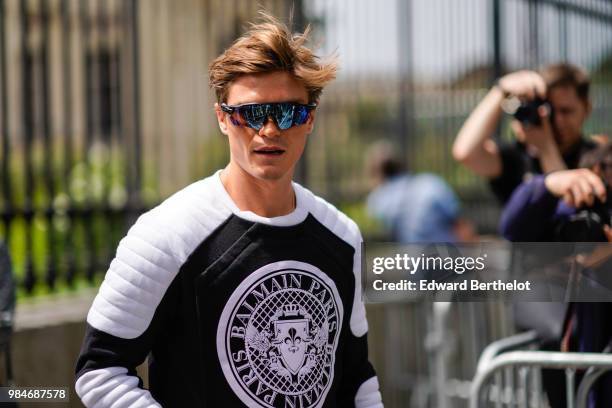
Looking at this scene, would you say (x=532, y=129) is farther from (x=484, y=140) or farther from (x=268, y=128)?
(x=268, y=128)

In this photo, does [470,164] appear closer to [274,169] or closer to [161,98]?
[274,169]

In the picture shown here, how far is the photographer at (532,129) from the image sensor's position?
3.79m

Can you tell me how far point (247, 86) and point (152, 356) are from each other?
67cm

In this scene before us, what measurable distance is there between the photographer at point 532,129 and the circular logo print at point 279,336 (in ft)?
5.68

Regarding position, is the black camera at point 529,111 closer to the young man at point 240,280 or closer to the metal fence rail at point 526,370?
the metal fence rail at point 526,370

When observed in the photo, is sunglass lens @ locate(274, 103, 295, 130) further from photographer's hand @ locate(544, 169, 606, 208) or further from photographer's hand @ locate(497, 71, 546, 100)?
photographer's hand @ locate(497, 71, 546, 100)

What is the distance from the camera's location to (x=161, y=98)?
22.1 feet

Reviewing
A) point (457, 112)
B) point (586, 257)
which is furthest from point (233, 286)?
point (457, 112)

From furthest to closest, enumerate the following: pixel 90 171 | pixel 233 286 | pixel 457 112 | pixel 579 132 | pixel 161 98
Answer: pixel 457 112, pixel 161 98, pixel 90 171, pixel 579 132, pixel 233 286

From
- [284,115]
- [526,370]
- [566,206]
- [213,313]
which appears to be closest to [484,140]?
[566,206]

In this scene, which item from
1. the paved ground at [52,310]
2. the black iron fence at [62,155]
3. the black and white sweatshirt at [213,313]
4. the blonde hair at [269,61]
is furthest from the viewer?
the black iron fence at [62,155]

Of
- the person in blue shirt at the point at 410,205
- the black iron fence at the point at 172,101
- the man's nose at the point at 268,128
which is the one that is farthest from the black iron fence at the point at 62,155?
the man's nose at the point at 268,128

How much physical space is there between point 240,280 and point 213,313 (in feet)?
0.32

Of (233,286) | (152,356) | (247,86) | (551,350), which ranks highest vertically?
(247,86)
